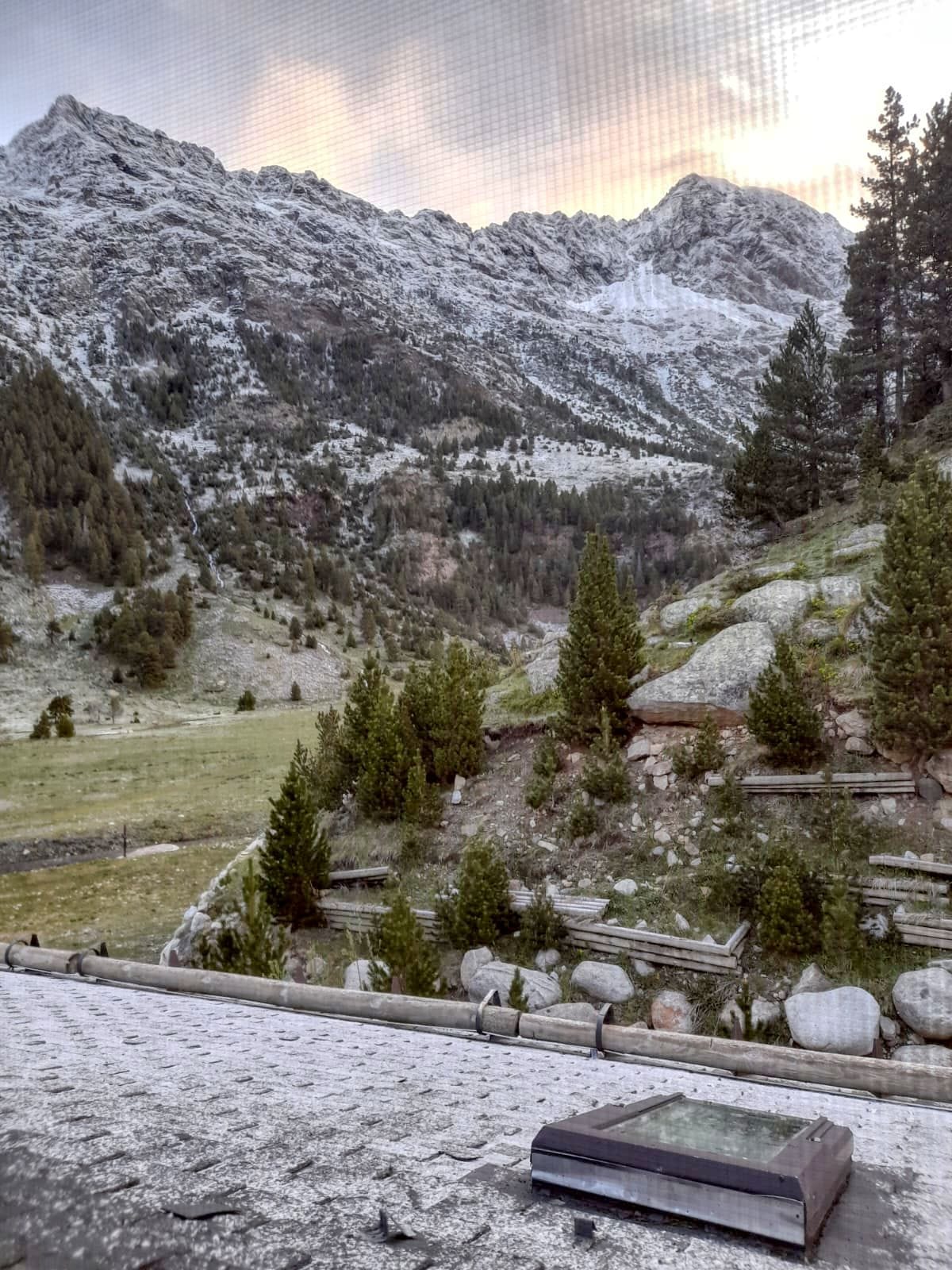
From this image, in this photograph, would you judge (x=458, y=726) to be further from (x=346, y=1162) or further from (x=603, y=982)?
(x=346, y=1162)

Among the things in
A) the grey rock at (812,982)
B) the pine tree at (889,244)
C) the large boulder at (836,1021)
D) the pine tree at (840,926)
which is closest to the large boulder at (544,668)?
the pine tree at (840,926)

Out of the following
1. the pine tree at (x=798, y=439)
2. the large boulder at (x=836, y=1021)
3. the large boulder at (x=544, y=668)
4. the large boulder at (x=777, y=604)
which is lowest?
the large boulder at (x=836, y=1021)

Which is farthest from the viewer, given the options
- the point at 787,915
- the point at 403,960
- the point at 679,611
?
the point at 679,611

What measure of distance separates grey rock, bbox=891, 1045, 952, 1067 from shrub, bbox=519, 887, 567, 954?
3.54 m

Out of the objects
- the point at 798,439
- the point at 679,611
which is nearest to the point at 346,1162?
the point at 679,611

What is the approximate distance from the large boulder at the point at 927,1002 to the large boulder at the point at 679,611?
787cm

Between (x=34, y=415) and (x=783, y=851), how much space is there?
2536 inches

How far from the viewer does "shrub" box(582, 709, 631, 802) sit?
10.2m

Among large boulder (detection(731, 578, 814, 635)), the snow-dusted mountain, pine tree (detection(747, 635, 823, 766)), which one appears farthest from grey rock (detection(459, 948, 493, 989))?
the snow-dusted mountain

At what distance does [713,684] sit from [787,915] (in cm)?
379

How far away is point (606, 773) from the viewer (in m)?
10.2

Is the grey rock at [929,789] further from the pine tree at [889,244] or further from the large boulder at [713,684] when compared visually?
the pine tree at [889,244]

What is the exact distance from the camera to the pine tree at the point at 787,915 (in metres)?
7.49

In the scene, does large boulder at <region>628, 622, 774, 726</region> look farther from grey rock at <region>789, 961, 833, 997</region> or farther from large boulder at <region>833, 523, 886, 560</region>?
large boulder at <region>833, 523, 886, 560</region>
